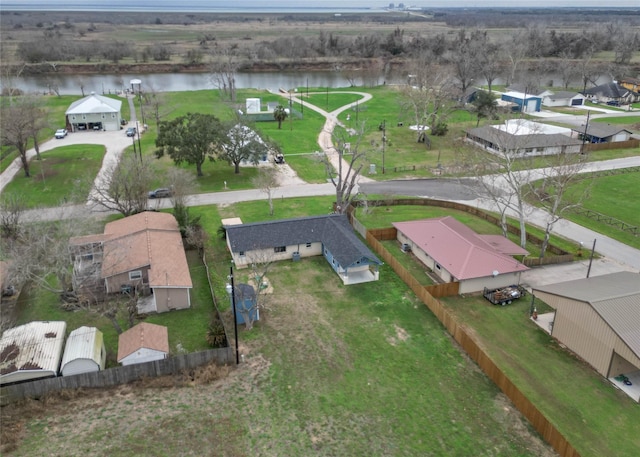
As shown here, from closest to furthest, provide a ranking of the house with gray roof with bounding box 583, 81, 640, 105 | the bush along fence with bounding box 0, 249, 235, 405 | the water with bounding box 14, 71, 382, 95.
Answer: the bush along fence with bounding box 0, 249, 235, 405 → the house with gray roof with bounding box 583, 81, 640, 105 → the water with bounding box 14, 71, 382, 95

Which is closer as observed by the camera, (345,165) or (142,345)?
(142,345)

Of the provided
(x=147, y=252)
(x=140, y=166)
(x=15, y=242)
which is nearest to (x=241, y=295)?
(x=147, y=252)

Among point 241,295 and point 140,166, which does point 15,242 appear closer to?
point 140,166

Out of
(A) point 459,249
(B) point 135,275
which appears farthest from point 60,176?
(A) point 459,249

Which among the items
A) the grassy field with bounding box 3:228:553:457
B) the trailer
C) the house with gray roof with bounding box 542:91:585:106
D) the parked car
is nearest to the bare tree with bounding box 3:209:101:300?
the grassy field with bounding box 3:228:553:457

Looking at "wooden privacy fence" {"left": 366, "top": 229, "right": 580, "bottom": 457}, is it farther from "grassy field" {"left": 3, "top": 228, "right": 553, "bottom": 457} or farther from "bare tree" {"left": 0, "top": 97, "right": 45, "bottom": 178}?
"bare tree" {"left": 0, "top": 97, "right": 45, "bottom": 178}

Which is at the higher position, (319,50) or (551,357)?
(319,50)

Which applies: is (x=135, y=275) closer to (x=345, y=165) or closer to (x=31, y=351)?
(x=31, y=351)
